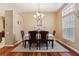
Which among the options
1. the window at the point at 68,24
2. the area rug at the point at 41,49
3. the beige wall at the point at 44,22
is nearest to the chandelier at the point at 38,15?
the beige wall at the point at 44,22

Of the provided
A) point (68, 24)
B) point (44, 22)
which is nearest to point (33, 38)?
point (44, 22)

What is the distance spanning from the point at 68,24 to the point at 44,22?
1.08 m

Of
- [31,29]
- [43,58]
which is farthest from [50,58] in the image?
[31,29]

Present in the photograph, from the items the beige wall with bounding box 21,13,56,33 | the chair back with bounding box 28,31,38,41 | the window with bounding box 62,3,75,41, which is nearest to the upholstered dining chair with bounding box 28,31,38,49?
the chair back with bounding box 28,31,38,41

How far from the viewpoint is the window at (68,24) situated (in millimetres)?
5078

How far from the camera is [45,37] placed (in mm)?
5617

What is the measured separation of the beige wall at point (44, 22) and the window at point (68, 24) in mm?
551

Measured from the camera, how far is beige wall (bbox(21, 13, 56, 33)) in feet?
15.5

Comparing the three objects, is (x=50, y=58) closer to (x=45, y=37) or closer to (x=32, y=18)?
(x=32, y=18)

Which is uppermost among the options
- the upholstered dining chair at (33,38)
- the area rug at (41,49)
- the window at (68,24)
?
the window at (68,24)

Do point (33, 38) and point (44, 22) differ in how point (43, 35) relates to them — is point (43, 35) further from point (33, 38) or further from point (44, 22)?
point (44, 22)

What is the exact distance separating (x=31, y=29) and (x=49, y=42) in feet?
3.70

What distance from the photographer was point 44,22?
4.74 m

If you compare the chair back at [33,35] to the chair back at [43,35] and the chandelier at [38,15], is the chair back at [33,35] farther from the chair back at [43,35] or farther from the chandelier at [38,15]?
the chandelier at [38,15]
